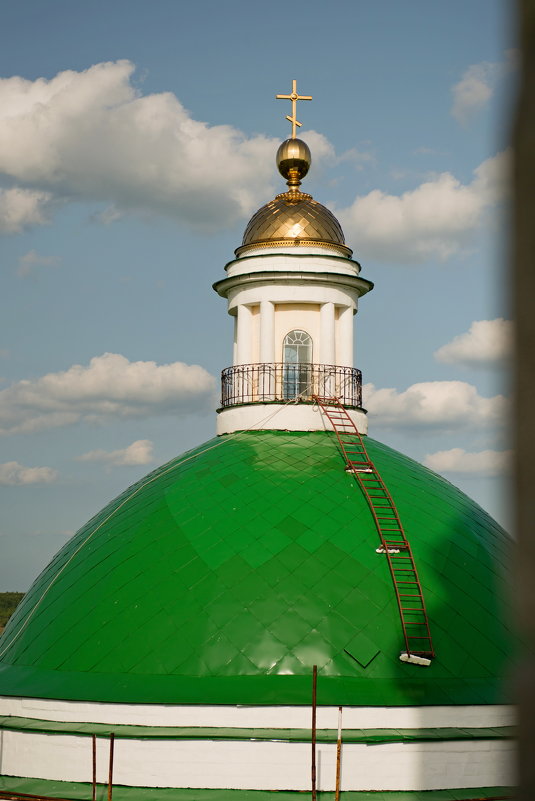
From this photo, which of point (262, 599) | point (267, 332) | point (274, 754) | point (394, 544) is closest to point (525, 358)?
point (274, 754)

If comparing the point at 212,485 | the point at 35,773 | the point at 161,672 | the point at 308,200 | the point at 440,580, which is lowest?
the point at 35,773

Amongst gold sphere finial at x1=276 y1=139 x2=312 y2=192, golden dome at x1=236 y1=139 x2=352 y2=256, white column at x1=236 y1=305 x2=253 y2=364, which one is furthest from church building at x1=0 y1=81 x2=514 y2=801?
gold sphere finial at x1=276 y1=139 x2=312 y2=192

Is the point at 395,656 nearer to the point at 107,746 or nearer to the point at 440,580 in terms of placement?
the point at 440,580

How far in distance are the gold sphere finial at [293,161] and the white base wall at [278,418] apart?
4963 millimetres

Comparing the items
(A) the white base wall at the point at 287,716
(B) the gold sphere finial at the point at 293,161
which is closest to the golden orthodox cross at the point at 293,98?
(B) the gold sphere finial at the point at 293,161

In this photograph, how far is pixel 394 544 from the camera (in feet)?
52.3

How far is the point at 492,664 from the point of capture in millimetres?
14898

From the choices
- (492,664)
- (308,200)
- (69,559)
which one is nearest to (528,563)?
(492,664)

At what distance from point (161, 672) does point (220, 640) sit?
973 mm

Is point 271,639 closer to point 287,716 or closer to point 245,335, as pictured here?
point 287,716

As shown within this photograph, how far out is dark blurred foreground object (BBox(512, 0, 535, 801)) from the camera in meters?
1.74

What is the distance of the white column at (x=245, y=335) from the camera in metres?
21.3

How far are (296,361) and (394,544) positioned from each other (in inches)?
242

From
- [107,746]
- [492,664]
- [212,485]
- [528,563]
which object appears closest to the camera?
[528,563]
